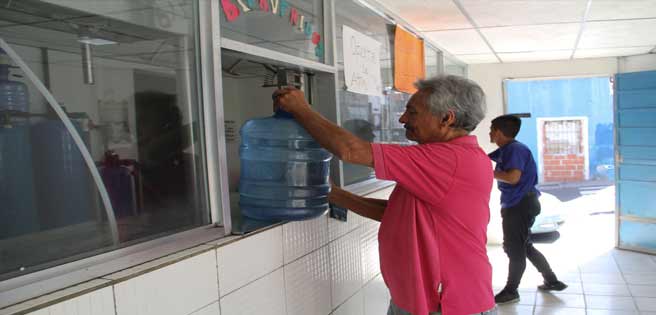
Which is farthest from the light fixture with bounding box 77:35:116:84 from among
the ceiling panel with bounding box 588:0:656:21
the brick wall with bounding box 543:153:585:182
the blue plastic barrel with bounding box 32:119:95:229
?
the brick wall with bounding box 543:153:585:182

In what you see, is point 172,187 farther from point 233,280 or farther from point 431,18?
point 431,18

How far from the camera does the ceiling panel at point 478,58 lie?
529 centimetres

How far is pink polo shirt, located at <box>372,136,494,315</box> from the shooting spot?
57.6 inches

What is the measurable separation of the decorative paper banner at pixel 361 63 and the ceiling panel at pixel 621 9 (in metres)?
1.45

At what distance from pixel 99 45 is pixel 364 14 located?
1705 millimetres

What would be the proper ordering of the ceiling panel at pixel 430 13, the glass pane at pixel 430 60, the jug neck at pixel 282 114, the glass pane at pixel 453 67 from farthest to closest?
the glass pane at pixel 453 67 → the glass pane at pixel 430 60 → the ceiling panel at pixel 430 13 → the jug neck at pixel 282 114

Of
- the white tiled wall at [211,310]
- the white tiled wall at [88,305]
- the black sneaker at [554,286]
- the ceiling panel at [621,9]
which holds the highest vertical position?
the ceiling panel at [621,9]

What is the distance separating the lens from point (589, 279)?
4559 millimetres

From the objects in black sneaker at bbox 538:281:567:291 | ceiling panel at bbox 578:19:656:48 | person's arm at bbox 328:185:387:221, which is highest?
ceiling panel at bbox 578:19:656:48

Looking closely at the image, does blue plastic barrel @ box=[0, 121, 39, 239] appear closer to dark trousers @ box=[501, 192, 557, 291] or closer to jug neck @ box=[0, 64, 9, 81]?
jug neck @ box=[0, 64, 9, 81]

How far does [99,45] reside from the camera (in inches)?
51.4

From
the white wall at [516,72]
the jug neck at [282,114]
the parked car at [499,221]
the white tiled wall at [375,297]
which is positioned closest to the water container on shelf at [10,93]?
the jug neck at [282,114]

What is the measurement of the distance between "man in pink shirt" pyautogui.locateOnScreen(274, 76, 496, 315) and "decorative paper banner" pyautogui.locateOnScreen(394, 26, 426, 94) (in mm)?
1488

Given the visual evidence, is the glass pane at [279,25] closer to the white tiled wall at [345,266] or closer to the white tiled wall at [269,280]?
the white tiled wall at [269,280]
